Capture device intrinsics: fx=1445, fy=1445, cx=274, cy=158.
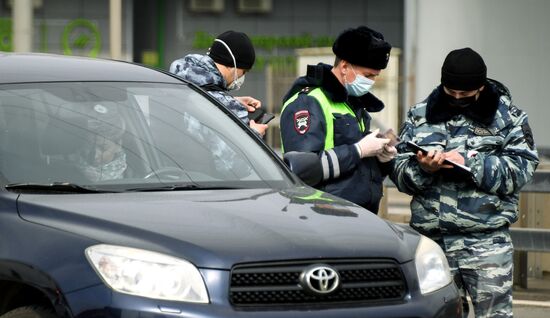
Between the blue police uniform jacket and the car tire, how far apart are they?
7.38 feet

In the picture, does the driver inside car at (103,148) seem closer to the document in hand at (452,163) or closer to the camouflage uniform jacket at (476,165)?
the document in hand at (452,163)

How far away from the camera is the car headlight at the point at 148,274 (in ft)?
16.1

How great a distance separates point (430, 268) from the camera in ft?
18.3

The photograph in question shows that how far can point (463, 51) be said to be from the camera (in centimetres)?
693

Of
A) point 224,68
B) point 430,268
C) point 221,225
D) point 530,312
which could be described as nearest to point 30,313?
point 221,225

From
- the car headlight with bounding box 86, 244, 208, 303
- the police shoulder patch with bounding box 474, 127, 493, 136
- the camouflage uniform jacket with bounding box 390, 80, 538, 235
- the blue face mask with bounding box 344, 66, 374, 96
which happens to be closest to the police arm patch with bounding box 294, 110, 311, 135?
the blue face mask with bounding box 344, 66, 374, 96

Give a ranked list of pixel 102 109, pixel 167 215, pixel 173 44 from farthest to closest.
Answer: pixel 173 44
pixel 102 109
pixel 167 215

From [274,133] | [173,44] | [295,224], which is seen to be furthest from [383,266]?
[173,44]

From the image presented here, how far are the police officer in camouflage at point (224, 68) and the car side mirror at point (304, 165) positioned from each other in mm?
1162

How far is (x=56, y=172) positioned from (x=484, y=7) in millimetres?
9346

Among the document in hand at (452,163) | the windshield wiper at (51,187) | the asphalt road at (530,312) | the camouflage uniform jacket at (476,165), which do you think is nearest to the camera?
the windshield wiper at (51,187)

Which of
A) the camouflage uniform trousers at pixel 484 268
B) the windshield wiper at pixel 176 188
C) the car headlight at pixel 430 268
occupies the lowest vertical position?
the camouflage uniform trousers at pixel 484 268

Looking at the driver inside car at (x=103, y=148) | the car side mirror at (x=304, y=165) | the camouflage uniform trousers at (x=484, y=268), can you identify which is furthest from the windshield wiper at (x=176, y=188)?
the camouflage uniform trousers at (x=484, y=268)

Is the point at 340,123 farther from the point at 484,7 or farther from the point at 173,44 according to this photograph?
the point at 173,44
